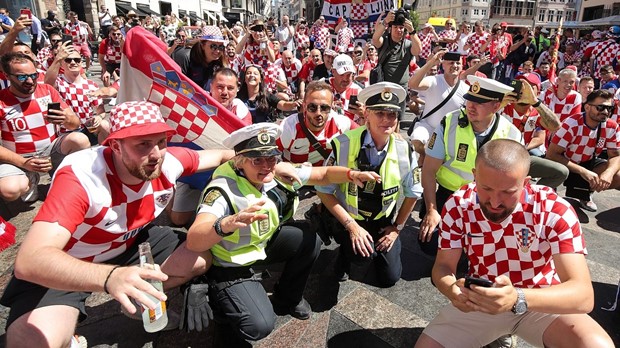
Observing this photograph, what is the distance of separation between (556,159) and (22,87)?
597cm

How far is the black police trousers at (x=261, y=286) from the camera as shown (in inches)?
90.4

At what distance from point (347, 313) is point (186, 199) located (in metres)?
2.01

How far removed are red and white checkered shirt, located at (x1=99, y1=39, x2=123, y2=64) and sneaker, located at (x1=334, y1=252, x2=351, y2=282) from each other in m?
8.19

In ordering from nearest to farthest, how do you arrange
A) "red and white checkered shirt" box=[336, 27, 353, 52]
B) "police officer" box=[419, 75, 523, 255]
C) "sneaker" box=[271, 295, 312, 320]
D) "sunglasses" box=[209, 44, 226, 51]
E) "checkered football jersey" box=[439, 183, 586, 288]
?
"checkered football jersey" box=[439, 183, 586, 288]
"sneaker" box=[271, 295, 312, 320]
"police officer" box=[419, 75, 523, 255]
"sunglasses" box=[209, 44, 226, 51]
"red and white checkered shirt" box=[336, 27, 353, 52]

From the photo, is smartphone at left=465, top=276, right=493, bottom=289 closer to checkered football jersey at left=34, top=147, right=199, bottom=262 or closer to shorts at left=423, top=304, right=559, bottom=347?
shorts at left=423, top=304, right=559, bottom=347

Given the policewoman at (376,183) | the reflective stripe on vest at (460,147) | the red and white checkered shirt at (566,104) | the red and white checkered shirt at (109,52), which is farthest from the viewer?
the red and white checkered shirt at (109,52)

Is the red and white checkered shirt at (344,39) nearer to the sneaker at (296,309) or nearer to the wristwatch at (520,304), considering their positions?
the sneaker at (296,309)

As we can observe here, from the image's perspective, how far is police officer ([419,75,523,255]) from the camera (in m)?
3.10

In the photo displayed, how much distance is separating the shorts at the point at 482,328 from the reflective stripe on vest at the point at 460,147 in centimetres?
144

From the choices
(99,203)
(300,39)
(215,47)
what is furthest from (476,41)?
(99,203)

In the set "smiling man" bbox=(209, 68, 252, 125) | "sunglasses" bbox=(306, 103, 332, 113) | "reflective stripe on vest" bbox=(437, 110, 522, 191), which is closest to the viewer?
"reflective stripe on vest" bbox=(437, 110, 522, 191)

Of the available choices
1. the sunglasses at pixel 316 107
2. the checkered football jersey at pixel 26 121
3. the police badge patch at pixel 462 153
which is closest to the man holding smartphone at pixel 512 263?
the police badge patch at pixel 462 153

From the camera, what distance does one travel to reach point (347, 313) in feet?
9.18

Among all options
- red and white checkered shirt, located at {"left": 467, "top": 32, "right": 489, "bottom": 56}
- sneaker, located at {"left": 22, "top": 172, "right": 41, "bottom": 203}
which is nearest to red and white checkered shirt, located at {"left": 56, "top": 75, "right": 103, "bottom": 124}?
sneaker, located at {"left": 22, "top": 172, "right": 41, "bottom": 203}
